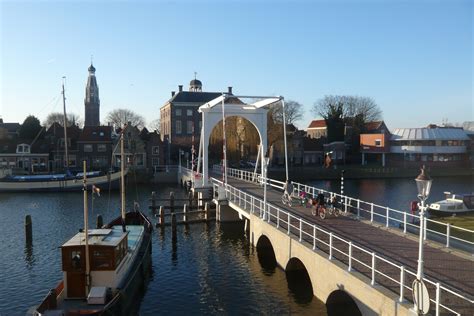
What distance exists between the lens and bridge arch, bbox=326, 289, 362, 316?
568 inches

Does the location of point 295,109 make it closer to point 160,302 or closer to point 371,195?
point 371,195

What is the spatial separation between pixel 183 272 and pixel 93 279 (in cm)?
567

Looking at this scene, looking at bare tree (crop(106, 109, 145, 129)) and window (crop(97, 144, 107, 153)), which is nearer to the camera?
window (crop(97, 144, 107, 153))

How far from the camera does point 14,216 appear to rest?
115ft

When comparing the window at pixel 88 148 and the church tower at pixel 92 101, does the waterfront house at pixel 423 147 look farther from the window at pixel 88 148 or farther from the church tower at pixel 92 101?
the church tower at pixel 92 101

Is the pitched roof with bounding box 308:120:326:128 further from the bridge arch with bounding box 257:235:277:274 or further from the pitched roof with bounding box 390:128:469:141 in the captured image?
the bridge arch with bounding box 257:235:277:274

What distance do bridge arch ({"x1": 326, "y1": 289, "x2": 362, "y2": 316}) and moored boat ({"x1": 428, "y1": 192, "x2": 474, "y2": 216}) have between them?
22149mm

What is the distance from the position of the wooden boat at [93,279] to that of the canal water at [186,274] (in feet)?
4.91

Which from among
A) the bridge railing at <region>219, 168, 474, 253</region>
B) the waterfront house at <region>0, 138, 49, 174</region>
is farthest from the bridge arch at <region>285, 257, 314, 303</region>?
the waterfront house at <region>0, 138, 49, 174</region>

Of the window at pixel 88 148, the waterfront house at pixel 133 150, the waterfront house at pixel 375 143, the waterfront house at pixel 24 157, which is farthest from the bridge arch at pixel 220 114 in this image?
the waterfront house at pixel 375 143

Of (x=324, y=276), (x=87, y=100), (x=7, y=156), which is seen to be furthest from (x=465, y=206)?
(x=87, y=100)

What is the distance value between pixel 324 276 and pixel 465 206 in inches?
979

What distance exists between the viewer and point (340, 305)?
585 inches

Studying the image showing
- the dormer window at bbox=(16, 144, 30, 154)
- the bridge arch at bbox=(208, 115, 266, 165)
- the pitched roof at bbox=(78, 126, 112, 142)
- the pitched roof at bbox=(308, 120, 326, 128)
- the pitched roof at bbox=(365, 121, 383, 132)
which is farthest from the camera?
the pitched roof at bbox=(308, 120, 326, 128)
